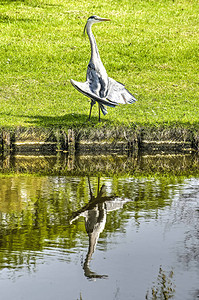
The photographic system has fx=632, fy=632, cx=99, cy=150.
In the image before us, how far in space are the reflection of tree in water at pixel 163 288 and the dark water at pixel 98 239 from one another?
0.01m

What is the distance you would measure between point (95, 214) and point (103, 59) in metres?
15.3

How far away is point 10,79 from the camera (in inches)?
835

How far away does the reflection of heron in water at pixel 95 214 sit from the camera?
23.5ft

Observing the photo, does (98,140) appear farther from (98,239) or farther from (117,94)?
(98,239)

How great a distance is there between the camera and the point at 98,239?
Answer: 7859 mm

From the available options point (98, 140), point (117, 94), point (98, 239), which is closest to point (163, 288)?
point (98, 239)

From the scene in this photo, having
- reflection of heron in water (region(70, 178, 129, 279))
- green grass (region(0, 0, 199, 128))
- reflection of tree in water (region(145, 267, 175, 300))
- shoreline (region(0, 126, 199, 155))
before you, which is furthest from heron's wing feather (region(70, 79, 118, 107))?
reflection of tree in water (region(145, 267, 175, 300))

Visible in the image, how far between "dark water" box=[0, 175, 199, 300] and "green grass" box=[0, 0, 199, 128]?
518cm

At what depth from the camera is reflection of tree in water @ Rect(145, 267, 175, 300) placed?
6172mm

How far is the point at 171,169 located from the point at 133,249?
5621 millimetres

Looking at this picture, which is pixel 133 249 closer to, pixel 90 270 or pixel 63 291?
pixel 90 270

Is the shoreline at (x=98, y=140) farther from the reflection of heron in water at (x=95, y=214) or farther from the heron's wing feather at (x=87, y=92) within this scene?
the reflection of heron in water at (x=95, y=214)

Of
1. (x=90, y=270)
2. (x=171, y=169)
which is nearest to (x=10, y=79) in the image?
(x=171, y=169)

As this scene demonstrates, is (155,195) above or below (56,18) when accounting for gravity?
below
